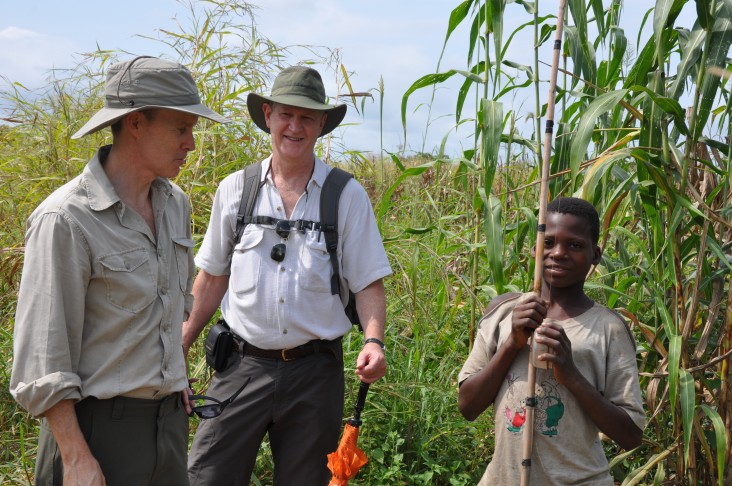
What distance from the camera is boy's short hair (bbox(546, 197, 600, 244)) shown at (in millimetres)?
2674

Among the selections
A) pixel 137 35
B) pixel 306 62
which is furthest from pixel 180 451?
pixel 137 35

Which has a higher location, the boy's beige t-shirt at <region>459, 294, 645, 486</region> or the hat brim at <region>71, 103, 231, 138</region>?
the hat brim at <region>71, 103, 231, 138</region>

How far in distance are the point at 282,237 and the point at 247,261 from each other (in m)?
0.16

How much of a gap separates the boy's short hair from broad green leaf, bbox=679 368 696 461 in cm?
80

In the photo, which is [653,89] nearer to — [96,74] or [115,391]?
[115,391]

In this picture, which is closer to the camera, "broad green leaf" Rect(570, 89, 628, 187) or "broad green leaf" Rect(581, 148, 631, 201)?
"broad green leaf" Rect(570, 89, 628, 187)

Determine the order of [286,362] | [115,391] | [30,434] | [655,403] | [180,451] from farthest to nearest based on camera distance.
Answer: [30,434], [655,403], [286,362], [180,451], [115,391]

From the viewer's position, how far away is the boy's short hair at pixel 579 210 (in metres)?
2.67

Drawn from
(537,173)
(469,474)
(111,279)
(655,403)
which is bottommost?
(469,474)

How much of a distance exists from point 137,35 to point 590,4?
323 cm

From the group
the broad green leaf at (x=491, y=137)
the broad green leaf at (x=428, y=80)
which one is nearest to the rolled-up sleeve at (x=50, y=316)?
the broad green leaf at (x=491, y=137)

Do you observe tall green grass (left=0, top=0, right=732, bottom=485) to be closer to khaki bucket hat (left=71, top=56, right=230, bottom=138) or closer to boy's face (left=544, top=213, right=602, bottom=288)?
boy's face (left=544, top=213, right=602, bottom=288)

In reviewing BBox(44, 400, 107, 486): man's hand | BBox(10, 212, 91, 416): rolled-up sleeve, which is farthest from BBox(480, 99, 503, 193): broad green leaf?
BBox(44, 400, 107, 486): man's hand

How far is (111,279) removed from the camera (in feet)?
7.45
